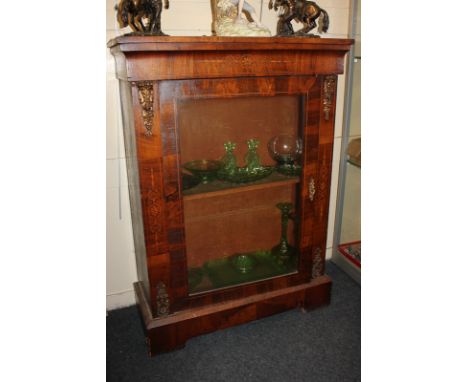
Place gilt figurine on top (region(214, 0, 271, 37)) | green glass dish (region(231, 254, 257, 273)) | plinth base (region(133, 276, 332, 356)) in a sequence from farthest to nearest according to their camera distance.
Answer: green glass dish (region(231, 254, 257, 273)) < plinth base (region(133, 276, 332, 356)) < gilt figurine on top (region(214, 0, 271, 37))

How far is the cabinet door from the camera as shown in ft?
4.27

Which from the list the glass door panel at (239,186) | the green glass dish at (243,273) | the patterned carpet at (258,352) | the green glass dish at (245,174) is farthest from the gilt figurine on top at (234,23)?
the patterned carpet at (258,352)

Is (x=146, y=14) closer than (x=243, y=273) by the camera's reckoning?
Yes

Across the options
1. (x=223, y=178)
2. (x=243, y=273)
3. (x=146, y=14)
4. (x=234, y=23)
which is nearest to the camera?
(x=146, y=14)

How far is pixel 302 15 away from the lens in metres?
1.43

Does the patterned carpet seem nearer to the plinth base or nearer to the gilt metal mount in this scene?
the plinth base

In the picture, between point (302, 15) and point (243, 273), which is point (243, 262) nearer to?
point (243, 273)

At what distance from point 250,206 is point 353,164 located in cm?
70

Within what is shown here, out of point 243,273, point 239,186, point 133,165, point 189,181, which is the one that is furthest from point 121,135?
point 243,273

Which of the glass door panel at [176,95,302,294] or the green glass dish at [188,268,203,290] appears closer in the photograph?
the glass door panel at [176,95,302,294]

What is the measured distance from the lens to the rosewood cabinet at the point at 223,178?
3.98 feet

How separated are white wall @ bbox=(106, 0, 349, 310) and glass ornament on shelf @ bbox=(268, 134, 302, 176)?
0.53m

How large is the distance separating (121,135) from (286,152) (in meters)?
0.67

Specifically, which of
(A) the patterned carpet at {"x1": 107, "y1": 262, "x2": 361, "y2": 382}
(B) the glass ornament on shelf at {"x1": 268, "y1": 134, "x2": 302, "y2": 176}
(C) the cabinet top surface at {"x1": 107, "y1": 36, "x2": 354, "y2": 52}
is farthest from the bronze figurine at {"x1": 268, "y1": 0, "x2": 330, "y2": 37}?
(A) the patterned carpet at {"x1": 107, "y1": 262, "x2": 361, "y2": 382}
